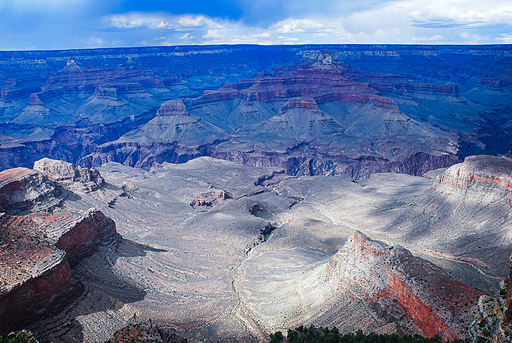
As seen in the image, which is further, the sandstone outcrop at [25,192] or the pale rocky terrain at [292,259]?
the sandstone outcrop at [25,192]

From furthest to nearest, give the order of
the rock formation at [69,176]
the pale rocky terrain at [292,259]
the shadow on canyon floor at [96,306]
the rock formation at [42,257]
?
the rock formation at [69,176] → the pale rocky terrain at [292,259] → the shadow on canyon floor at [96,306] → the rock formation at [42,257]

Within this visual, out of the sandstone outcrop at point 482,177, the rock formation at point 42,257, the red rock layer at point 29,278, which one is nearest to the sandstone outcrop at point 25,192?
the rock formation at point 42,257

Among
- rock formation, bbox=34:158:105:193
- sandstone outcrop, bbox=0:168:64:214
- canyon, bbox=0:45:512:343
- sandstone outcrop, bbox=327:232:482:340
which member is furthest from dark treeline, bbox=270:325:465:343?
rock formation, bbox=34:158:105:193

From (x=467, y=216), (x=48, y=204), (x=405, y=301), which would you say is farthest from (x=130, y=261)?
(x=467, y=216)

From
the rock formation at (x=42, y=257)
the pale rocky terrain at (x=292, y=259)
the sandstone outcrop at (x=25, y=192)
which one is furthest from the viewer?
the sandstone outcrop at (x=25, y=192)

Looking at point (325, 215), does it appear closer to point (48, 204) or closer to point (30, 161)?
point (48, 204)

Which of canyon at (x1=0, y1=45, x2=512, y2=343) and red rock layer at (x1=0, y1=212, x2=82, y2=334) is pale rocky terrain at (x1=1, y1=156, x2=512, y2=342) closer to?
canyon at (x1=0, y1=45, x2=512, y2=343)

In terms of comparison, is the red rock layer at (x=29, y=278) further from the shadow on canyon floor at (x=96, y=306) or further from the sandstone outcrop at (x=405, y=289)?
the sandstone outcrop at (x=405, y=289)

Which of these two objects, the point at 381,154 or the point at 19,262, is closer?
the point at 19,262
